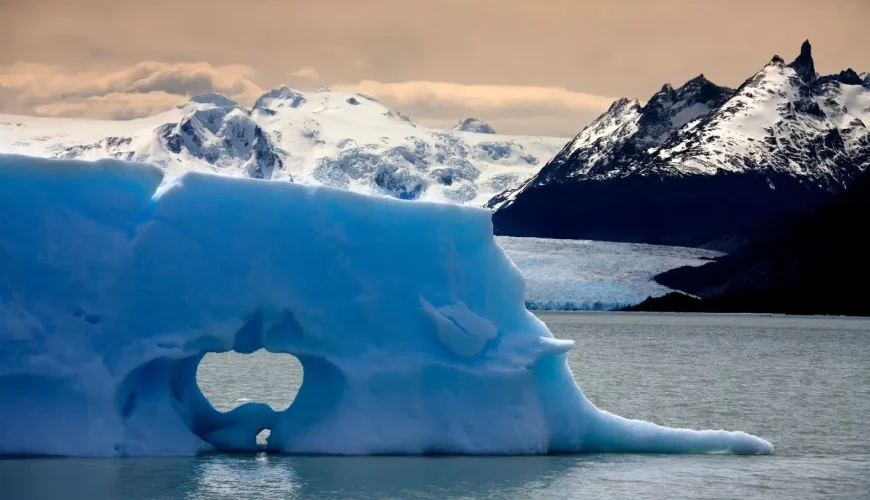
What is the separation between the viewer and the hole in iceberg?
25.9 metres

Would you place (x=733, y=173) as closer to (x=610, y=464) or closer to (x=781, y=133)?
(x=781, y=133)

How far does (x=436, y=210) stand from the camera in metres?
17.3

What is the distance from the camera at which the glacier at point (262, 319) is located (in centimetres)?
1589

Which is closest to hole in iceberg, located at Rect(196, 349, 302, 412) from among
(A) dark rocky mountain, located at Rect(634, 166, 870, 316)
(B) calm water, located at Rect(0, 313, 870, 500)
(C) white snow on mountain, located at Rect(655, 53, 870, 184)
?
(B) calm water, located at Rect(0, 313, 870, 500)

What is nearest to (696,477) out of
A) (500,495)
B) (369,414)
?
(500,495)

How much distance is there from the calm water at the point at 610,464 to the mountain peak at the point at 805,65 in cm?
13328

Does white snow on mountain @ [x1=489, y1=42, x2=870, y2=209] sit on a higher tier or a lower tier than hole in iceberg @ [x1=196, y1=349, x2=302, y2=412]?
higher

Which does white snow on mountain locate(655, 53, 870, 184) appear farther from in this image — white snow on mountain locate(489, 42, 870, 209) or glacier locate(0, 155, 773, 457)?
glacier locate(0, 155, 773, 457)

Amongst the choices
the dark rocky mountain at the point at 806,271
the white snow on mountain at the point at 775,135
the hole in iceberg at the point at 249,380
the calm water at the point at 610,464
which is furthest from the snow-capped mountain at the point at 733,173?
the calm water at the point at 610,464

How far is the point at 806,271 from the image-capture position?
91.7m

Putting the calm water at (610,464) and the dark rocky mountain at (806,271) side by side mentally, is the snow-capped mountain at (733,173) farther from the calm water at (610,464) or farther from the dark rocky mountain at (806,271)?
the calm water at (610,464)

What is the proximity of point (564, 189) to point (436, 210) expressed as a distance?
14786 centimetres

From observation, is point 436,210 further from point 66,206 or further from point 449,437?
A: point 66,206

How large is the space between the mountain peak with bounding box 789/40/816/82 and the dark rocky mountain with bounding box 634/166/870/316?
73.7m
